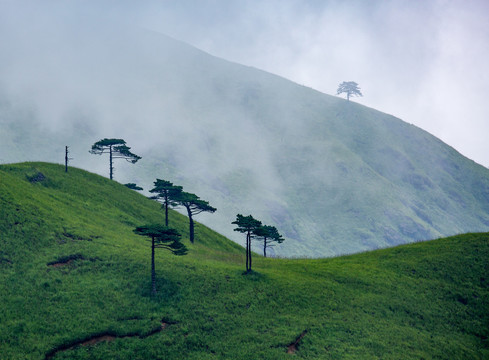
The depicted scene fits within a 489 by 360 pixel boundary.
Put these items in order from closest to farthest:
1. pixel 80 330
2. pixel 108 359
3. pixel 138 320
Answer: pixel 108 359 → pixel 80 330 → pixel 138 320

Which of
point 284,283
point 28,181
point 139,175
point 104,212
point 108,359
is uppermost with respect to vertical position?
point 139,175

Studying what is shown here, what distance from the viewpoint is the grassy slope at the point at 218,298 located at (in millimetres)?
34062

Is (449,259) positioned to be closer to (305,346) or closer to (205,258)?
(305,346)

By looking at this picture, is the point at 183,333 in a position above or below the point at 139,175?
below

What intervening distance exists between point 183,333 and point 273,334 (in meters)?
9.02

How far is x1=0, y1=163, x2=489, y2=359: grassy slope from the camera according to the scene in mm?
34062

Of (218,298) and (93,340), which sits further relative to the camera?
(218,298)

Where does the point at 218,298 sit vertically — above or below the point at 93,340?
above

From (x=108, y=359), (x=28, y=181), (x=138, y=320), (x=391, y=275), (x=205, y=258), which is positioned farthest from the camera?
(x=28, y=181)

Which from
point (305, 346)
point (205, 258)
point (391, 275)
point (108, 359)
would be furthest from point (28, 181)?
point (391, 275)

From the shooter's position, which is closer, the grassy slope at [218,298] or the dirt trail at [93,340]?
the dirt trail at [93,340]

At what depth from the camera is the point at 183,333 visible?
35.5 m

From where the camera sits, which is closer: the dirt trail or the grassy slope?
the dirt trail

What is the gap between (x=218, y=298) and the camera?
41719 millimetres
